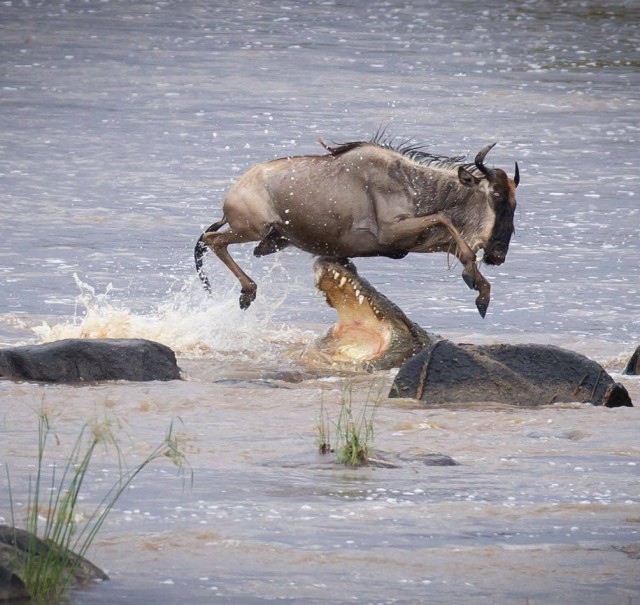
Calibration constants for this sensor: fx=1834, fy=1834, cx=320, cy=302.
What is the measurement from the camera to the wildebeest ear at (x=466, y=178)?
11133 mm

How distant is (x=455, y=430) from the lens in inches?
359

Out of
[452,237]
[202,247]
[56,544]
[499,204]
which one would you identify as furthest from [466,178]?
[56,544]

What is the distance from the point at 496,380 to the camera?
32.8 feet

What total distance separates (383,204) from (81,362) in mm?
2210

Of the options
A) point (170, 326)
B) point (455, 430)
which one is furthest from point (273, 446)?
point (170, 326)

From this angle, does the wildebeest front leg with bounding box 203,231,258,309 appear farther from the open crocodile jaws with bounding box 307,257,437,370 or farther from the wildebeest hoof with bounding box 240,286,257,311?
the open crocodile jaws with bounding box 307,257,437,370

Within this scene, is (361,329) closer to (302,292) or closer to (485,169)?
(485,169)

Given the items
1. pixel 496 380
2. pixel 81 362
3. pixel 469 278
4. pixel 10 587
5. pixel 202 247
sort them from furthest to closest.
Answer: pixel 202 247
pixel 469 278
pixel 81 362
pixel 496 380
pixel 10 587

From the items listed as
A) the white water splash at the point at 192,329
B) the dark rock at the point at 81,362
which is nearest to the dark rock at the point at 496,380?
the dark rock at the point at 81,362

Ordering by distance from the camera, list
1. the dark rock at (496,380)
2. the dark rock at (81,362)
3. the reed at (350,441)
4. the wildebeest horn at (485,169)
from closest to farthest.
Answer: the reed at (350,441), the dark rock at (496,380), the dark rock at (81,362), the wildebeest horn at (485,169)

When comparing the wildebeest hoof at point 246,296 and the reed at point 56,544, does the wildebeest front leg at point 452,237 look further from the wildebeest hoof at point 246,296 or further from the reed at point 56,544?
the reed at point 56,544

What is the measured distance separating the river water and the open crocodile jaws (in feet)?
1.45

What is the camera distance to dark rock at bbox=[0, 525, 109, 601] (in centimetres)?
591

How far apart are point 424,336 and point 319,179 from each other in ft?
4.09
